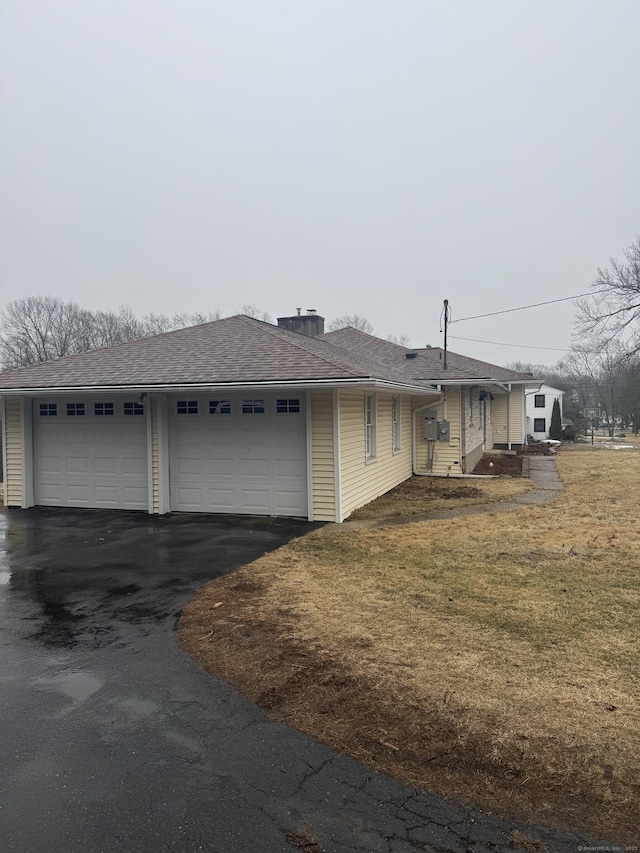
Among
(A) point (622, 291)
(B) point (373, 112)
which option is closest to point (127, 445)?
(B) point (373, 112)

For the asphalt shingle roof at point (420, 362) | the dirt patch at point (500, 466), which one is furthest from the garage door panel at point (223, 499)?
the dirt patch at point (500, 466)

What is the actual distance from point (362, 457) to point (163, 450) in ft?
13.2

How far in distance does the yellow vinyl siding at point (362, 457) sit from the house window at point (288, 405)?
0.83m

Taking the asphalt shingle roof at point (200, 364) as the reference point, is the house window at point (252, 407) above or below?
below

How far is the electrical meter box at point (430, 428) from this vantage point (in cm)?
1591

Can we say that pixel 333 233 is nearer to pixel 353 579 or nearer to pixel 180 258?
pixel 180 258

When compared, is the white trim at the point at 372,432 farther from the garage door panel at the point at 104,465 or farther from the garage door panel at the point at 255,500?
the garage door panel at the point at 104,465

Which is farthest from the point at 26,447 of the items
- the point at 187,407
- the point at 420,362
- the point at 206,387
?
the point at 420,362

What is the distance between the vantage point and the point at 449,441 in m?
16.1

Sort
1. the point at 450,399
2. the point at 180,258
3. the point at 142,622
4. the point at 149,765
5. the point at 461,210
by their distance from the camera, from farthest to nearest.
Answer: the point at 180,258 < the point at 461,210 < the point at 450,399 < the point at 142,622 < the point at 149,765

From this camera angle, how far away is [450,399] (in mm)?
16141

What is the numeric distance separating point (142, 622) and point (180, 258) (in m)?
49.5

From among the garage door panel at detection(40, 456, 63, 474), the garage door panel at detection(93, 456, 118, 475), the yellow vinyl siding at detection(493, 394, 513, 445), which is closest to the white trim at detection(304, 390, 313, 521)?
the garage door panel at detection(93, 456, 118, 475)

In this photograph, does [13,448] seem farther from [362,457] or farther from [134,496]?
[362,457]
